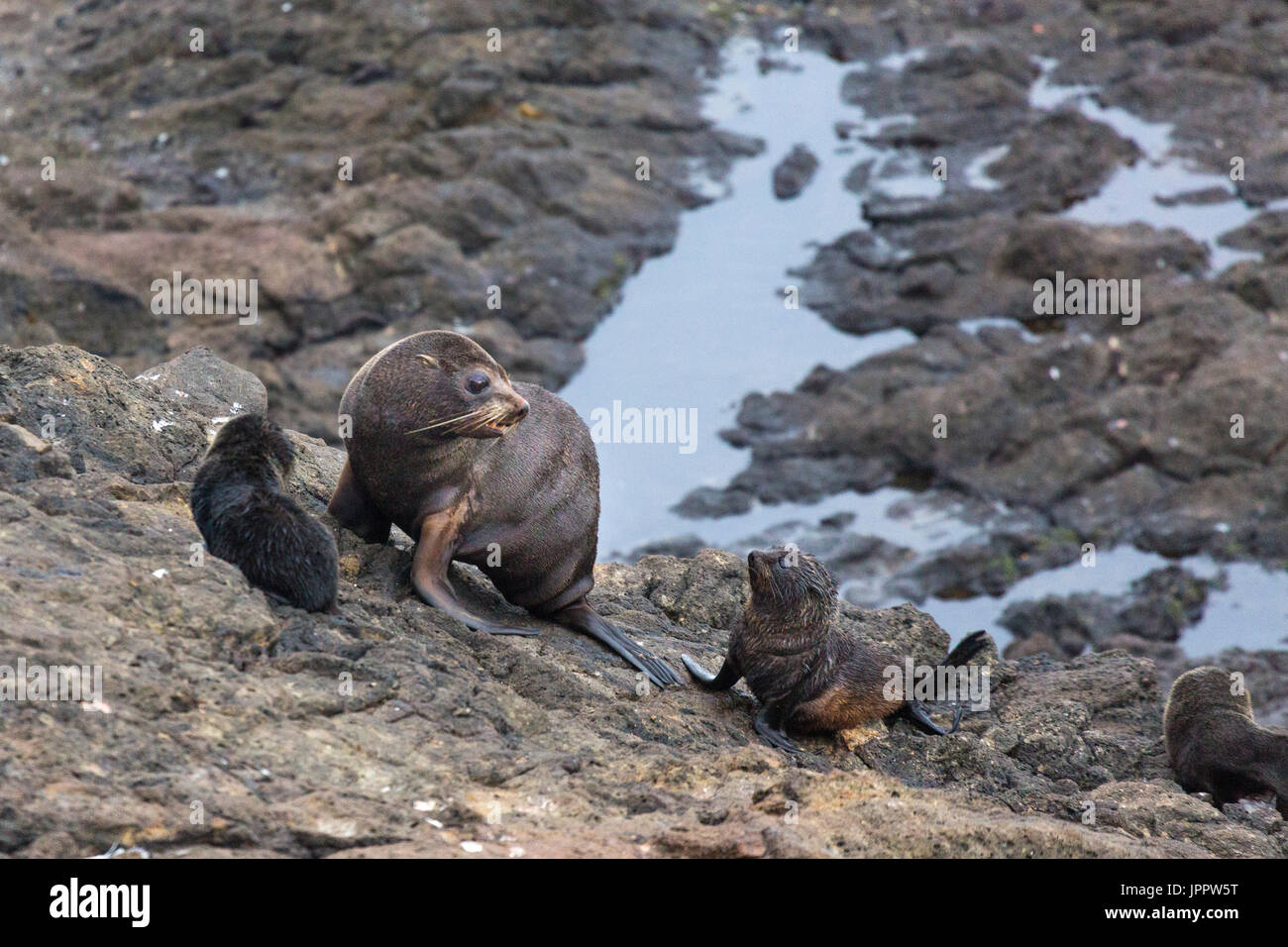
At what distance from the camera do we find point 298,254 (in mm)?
15430

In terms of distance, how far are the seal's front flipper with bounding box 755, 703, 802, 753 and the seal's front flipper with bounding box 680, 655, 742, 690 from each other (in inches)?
8.4

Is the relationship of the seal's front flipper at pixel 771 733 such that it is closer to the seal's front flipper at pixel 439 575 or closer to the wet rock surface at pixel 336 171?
the seal's front flipper at pixel 439 575

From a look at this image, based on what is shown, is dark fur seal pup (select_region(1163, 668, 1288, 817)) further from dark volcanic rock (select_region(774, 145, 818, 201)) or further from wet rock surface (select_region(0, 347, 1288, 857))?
dark volcanic rock (select_region(774, 145, 818, 201))

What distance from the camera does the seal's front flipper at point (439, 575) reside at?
620 centimetres

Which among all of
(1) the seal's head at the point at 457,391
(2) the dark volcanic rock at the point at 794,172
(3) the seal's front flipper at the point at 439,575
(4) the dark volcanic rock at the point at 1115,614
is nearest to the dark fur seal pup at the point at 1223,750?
(3) the seal's front flipper at the point at 439,575

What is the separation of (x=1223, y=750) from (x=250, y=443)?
4990mm

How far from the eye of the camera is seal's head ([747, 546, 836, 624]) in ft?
21.2

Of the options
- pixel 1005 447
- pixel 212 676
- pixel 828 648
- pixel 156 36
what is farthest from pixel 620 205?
pixel 212 676

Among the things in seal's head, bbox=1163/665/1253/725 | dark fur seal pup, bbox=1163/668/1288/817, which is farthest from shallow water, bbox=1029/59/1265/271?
dark fur seal pup, bbox=1163/668/1288/817

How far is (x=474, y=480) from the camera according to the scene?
21.7ft

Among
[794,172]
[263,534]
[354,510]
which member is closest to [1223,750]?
[354,510]

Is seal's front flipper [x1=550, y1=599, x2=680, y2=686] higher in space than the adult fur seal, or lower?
lower

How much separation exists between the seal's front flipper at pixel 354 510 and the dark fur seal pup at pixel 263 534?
3.37 feet

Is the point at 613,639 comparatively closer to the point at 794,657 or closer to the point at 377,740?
the point at 794,657
